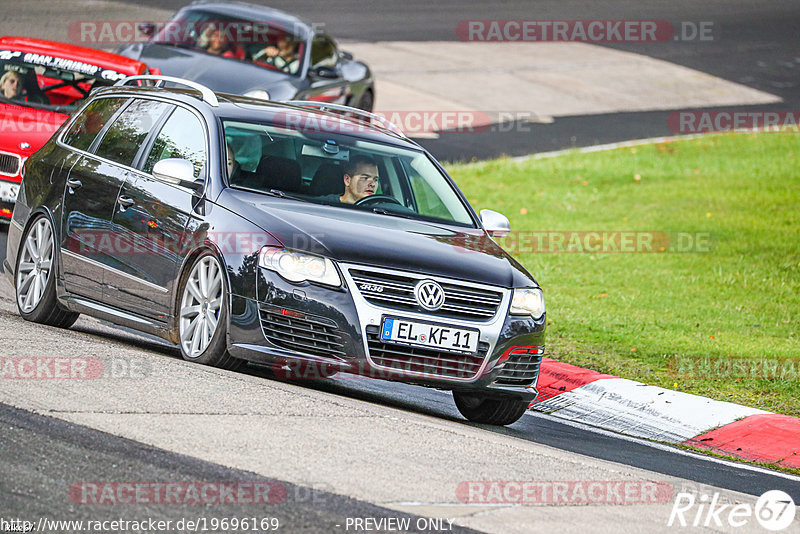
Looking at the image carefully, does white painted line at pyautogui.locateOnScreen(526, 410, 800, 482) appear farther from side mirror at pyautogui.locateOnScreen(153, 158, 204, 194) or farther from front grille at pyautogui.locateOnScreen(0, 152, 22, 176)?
front grille at pyautogui.locateOnScreen(0, 152, 22, 176)

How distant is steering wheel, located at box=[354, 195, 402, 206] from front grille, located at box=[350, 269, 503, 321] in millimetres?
1151

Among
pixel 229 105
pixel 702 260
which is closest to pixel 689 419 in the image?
pixel 229 105

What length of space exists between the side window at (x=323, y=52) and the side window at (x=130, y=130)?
897cm

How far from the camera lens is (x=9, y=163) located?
Answer: 13.1m

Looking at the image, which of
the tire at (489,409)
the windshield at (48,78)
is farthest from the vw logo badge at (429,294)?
the windshield at (48,78)

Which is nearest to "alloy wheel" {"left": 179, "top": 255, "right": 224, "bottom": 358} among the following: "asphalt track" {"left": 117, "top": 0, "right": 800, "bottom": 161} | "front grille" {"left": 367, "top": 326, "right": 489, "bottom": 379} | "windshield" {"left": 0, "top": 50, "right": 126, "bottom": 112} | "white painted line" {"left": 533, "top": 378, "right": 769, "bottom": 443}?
"front grille" {"left": 367, "top": 326, "right": 489, "bottom": 379}

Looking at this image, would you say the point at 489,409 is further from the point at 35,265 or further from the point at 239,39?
the point at 239,39

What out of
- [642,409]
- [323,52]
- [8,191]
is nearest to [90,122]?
[8,191]

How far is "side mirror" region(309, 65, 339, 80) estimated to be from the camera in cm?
1839

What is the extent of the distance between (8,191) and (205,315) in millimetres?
5576

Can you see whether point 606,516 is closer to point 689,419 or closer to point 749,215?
point 689,419

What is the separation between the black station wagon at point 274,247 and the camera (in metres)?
7.90

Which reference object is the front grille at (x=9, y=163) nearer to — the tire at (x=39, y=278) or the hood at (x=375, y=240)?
the tire at (x=39, y=278)

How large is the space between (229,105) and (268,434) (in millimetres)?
3381
